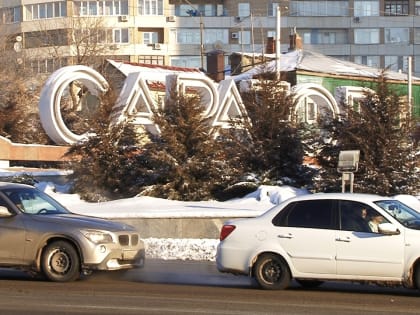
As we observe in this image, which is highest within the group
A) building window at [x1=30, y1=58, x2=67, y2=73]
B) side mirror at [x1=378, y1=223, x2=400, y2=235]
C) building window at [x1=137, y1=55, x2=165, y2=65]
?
building window at [x1=137, y1=55, x2=165, y2=65]

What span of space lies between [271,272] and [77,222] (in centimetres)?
323

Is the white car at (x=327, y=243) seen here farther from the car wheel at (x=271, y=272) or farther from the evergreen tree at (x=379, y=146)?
the evergreen tree at (x=379, y=146)

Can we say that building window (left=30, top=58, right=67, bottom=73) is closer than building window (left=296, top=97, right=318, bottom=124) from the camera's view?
No

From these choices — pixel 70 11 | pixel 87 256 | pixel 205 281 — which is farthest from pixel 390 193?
pixel 70 11

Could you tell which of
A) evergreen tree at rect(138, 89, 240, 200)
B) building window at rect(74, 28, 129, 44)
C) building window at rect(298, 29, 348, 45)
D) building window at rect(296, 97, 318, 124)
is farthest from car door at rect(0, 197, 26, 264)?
building window at rect(298, 29, 348, 45)

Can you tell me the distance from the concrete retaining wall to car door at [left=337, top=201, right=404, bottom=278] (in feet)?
28.6

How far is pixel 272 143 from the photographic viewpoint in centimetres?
2652

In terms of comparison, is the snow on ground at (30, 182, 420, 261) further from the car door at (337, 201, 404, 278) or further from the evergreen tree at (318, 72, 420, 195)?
the car door at (337, 201, 404, 278)

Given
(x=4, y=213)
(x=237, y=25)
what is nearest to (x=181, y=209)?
(x=4, y=213)

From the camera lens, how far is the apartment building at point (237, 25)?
83062 millimetres

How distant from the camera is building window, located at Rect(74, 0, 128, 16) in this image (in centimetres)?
8144

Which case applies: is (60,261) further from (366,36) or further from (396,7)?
(396,7)

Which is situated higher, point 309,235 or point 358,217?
point 358,217

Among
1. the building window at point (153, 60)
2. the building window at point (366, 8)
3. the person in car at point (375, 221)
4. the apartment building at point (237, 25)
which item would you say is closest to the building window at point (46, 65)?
the apartment building at point (237, 25)
